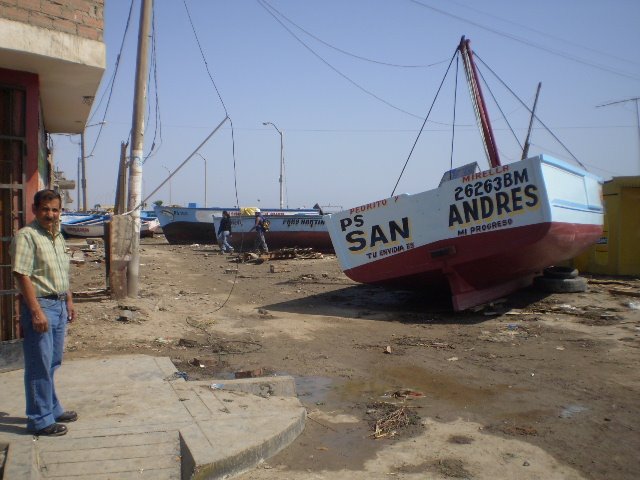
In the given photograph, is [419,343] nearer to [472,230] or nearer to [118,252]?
[472,230]

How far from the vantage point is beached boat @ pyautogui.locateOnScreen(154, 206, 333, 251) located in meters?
25.0

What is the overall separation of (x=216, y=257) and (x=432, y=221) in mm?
14197

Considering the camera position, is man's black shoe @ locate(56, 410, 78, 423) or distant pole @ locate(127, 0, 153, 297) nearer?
man's black shoe @ locate(56, 410, 78, 423)

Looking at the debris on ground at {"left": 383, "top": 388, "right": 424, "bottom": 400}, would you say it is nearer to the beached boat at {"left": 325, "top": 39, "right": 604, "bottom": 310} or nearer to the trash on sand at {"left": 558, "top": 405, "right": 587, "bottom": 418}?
the trash on sand at {"left": 558, "top": 405, "right": 587, "bottom": 418}

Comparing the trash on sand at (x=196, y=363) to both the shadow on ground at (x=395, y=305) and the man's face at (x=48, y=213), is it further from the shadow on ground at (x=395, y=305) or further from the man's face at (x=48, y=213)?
the shadow on ground at (x=395, y=305)

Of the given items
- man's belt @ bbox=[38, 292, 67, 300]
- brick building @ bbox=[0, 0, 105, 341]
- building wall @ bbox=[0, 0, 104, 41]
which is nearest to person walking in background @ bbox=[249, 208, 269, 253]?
brick building @ bbox=[0, 0, 105, 341]

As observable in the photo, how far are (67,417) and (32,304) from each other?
95cm

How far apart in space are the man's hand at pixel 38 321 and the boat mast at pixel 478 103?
10.8 m

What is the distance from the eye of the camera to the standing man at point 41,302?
3.66 meters

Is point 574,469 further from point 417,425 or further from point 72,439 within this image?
point 72,439

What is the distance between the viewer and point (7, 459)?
3.37m

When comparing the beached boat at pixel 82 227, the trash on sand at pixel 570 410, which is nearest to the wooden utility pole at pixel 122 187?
the trash on sand at pixel 570 410

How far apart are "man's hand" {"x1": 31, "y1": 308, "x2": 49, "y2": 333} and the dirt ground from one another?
1675mm

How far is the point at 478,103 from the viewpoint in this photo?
504 inches
